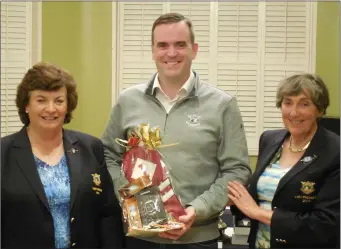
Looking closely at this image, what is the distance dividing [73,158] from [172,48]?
0.68 metres

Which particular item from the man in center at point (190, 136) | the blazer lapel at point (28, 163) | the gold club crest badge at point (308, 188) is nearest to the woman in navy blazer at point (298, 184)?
the gold club crest badge at point (308, 188)

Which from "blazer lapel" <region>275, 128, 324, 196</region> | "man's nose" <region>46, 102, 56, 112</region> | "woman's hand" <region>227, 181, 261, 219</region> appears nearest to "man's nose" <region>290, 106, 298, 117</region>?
"blazer lapel" <region>275, 128, 324, 196</region>

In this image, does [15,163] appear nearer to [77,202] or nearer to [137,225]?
[77,202]

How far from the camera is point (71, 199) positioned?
6.90ft

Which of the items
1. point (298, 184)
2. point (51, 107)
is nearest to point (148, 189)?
point (51, 107)

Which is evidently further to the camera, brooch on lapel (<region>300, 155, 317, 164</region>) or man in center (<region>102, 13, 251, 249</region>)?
man in center (<region>102, 13, 251, 249</region>)

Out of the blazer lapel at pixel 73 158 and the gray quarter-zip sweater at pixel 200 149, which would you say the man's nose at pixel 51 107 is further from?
the gray quarter-zip sweater at pixel 200 149

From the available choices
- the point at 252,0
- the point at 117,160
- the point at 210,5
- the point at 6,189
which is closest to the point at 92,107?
the point at 210,5

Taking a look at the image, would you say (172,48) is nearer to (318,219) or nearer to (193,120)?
(193,120)

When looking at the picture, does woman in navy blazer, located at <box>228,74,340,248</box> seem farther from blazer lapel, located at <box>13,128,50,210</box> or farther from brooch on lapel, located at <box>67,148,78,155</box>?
blazer lapel, located at <box>13,128,50,210</box>

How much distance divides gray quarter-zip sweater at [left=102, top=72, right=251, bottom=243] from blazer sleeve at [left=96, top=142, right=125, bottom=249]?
0.05 metres

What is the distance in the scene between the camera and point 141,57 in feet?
17.5

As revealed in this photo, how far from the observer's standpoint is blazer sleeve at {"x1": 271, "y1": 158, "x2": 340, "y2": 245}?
210 centimetres

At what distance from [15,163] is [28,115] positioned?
23 centimetres
